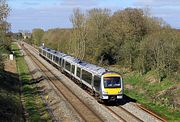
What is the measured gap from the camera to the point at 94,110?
83.7 feet

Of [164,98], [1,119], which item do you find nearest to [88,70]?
[164,98]

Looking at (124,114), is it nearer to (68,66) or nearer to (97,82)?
(97,82)

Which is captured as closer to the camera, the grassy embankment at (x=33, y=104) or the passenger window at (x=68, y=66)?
the grassy embankment at (x=33, y=104)

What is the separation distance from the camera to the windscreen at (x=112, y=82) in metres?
27.3

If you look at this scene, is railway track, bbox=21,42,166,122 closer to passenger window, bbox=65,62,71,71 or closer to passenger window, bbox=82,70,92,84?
passenger window, bbox=82,70,92,84

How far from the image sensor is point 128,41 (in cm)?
5116

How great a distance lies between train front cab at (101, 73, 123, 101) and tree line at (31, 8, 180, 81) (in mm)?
11626

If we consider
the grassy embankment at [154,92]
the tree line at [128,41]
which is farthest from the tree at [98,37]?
the grassy embankment at [154,92]

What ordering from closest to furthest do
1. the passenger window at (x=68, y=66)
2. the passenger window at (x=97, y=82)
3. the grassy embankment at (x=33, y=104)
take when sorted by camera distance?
the grassy embankment at (x=33, y=104)
the passenger window at (x=97, y=82)
the passenger window at (x=68, y=66)

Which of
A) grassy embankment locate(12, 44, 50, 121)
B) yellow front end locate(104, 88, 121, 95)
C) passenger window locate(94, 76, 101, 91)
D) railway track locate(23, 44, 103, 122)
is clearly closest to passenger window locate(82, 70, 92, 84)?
railway track locate(23, 44, 103, 122)

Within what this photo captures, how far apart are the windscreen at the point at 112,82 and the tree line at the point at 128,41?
456 inches

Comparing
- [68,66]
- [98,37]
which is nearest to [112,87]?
[68,66]

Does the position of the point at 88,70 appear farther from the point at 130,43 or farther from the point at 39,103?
the point at 130,43

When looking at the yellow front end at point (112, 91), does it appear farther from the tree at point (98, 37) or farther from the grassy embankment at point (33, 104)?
the tree at point (98, 37)
